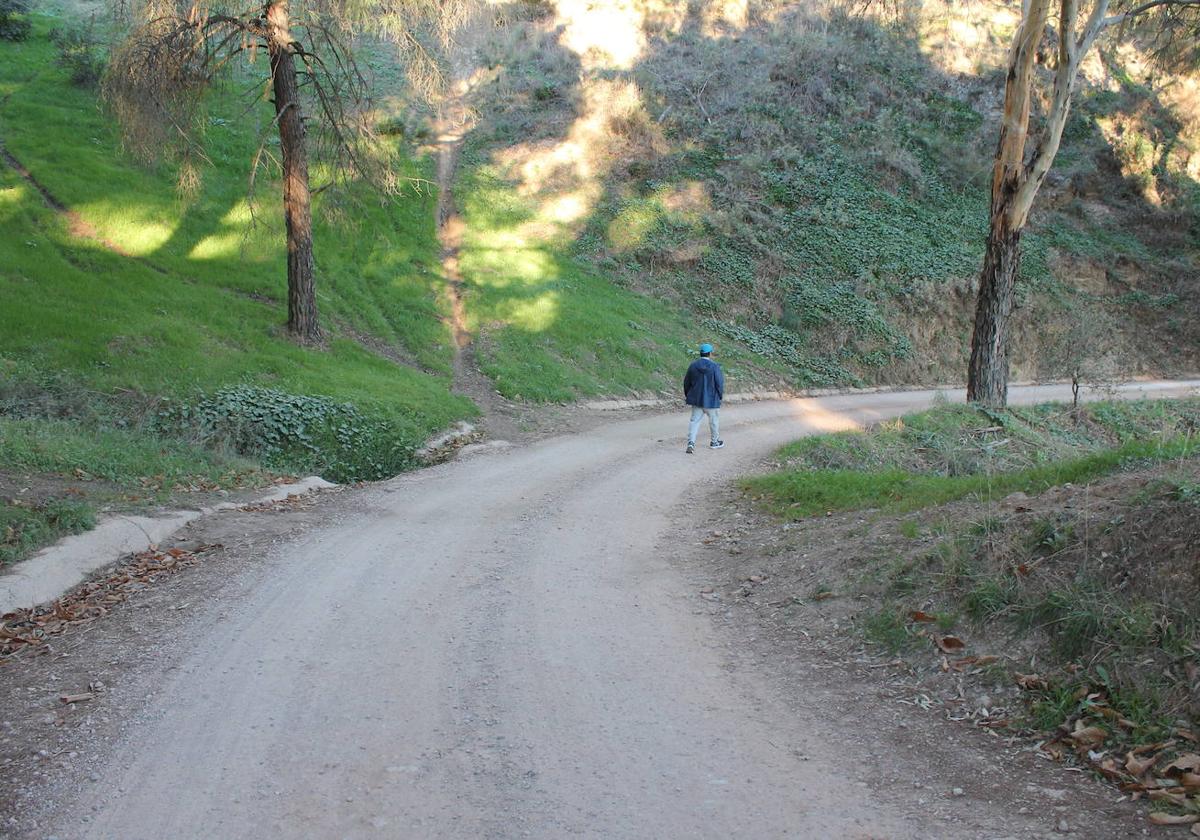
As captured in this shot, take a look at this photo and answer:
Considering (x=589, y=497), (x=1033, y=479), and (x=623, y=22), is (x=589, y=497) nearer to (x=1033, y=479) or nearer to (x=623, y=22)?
(x=1033, y=479)

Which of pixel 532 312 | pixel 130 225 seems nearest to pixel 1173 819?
pixel 532 312

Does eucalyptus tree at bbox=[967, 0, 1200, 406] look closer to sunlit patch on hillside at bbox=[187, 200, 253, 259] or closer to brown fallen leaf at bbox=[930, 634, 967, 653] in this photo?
brown fallen leaf at bbox=[930, 634, 967, 653]

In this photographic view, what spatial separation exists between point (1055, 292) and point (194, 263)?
2915 centimetres

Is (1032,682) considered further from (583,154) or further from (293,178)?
(583,154)

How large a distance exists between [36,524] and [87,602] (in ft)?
4.87

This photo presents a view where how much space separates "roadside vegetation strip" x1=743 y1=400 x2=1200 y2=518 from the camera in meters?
7.68

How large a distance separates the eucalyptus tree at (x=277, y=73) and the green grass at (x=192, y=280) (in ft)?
6.82

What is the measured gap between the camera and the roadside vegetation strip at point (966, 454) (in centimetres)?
768

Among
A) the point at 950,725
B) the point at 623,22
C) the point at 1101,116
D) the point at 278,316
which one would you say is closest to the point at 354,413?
the point at 278,316

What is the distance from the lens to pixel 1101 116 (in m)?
38.2

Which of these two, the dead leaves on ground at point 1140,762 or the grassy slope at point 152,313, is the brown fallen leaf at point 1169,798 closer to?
the dead leaves on ground at point 1140,762

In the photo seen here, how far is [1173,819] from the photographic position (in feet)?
11.8

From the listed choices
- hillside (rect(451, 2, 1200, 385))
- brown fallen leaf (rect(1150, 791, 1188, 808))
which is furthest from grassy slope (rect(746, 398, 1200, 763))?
hillside (rect(451, 2, 1200, 385))

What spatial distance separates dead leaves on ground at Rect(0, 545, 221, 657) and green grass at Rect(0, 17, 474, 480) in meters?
3.34
